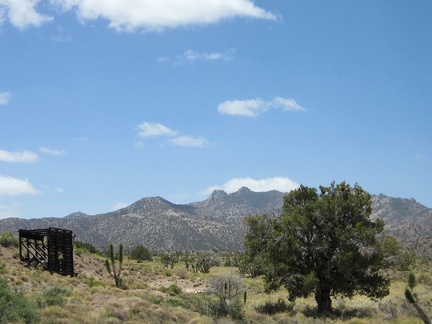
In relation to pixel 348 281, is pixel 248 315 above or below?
below

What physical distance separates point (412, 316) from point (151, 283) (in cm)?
3237

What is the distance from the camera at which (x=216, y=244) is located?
169375mm

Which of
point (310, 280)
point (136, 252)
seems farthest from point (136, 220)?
point (310, 280)

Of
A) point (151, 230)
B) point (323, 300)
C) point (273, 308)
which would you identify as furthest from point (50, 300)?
point (151, 230)

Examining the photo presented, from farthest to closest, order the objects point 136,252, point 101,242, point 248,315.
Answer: point 101,242 < point 136,252 < point 248,315

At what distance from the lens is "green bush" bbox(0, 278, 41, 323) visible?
17.7 m

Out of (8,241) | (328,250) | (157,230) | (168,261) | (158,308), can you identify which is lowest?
(168,261)

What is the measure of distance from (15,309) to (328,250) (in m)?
16.8

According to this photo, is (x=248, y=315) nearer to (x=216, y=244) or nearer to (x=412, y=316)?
(x=412, y=316)

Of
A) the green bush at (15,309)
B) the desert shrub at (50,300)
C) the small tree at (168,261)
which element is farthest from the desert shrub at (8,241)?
the green bush at (15,309)

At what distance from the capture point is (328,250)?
1037 inches

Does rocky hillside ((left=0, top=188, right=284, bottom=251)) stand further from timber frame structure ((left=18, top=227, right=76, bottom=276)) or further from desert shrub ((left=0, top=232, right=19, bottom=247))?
timber frame structure ((left=18, top=227, right=76, bottom=276))

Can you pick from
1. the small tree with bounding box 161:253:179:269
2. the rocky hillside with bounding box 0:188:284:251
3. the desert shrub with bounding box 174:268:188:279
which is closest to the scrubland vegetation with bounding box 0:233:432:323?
the desert shrub with bounding box 174:268:188:279

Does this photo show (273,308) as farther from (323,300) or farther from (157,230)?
(157,230)
